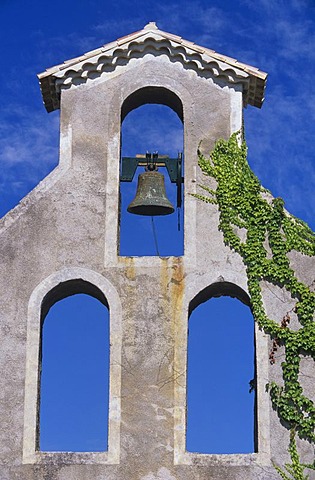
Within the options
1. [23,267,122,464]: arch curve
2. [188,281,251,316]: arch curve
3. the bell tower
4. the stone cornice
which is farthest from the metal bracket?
[23,267,122,464]: arch curve

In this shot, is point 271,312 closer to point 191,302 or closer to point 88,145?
point 191,302

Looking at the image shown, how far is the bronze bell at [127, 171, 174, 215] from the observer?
17.6 m

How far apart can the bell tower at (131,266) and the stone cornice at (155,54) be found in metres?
0.02

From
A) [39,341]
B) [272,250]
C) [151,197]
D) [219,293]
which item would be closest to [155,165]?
[151,197]

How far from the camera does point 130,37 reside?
17688 millimetres

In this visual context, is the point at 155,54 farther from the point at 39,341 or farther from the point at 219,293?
the point at 39,341

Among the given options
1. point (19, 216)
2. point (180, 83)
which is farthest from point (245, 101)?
point (19, 216)

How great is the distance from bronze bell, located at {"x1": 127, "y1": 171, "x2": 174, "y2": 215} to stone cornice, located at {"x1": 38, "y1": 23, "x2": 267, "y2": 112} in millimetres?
1528

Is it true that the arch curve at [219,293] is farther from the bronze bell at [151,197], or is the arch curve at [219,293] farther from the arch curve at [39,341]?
the bronze bell at [151,197]

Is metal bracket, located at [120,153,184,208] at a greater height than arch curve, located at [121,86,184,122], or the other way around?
arch curve, located at [121,86,184,122]

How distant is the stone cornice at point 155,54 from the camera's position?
1756cm

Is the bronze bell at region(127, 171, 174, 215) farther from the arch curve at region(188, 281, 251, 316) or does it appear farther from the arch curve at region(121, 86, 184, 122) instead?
the arch curve at region(188, 281, 251, 316)

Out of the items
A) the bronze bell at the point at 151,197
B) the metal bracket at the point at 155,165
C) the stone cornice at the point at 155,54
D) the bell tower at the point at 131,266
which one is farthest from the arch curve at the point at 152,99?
the bronze bell at the point at 151,197

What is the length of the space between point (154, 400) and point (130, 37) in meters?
5.00
